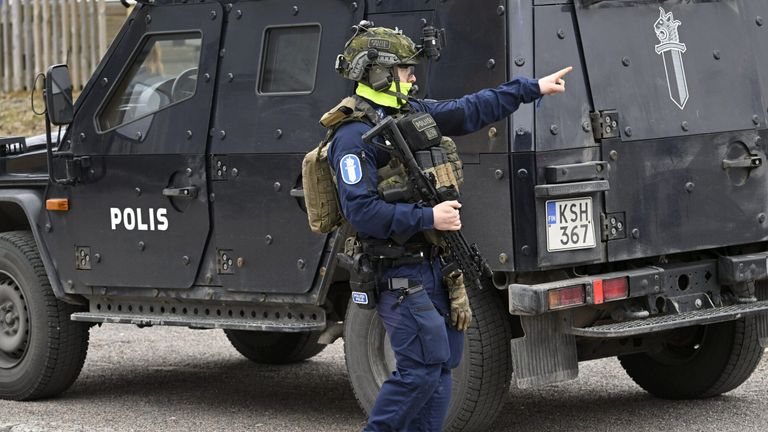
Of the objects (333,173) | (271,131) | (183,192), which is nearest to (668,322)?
(333,173)

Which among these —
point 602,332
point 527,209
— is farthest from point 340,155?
point 602,332

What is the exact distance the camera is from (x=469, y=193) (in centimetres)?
631

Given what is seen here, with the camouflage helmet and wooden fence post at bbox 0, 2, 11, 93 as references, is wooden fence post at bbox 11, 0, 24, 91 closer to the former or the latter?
wooden fence post at bbox 0, 2, 11, 93

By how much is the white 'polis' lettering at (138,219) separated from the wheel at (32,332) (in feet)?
2.26

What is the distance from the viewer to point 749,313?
6637mm

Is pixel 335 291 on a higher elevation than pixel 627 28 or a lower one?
lower

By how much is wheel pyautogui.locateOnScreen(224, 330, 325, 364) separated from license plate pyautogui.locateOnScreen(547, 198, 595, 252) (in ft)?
10.5

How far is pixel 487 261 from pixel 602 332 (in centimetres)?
56

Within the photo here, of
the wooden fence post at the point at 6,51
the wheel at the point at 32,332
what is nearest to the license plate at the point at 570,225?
the wheel at the point at 32,332

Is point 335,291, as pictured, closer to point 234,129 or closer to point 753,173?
point 234,129

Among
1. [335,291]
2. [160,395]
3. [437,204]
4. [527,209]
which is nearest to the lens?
[437,204]

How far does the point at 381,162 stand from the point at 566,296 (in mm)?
1067

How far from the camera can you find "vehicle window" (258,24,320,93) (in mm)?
6930

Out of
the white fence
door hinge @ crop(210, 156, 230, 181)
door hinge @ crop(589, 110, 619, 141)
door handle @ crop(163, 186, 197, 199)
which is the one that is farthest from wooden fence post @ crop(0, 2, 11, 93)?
door hinge @ crop(589, 110, 619, 141)
